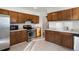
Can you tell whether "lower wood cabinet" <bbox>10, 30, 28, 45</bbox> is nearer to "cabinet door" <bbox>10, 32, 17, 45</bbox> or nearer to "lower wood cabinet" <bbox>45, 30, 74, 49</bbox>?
"cabinet door" <bbox>10, 32, 17, 45</bbox>

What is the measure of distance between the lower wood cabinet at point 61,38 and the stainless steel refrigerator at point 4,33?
1385mm

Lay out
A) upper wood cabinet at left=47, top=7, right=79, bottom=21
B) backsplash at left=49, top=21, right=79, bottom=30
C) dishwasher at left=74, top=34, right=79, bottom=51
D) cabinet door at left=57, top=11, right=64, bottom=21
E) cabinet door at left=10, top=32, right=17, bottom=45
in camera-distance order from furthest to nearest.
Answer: cabinet door at left=57, top=11, right=64, bottom=21 < backsplash at left=49, top=21, right=79, bottom=30 < upper wood cabinet at left=47, top=7, right=79, bottom=21 < cabinet door at left=10, top=32, right=17, bottom=45 < dishwasher at left=74, top=34, right=79, bottom=51

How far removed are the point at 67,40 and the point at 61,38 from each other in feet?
1.24

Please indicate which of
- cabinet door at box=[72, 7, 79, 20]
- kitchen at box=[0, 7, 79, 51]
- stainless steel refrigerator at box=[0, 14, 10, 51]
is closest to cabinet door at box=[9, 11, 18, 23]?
kitchen at box=[0, 7, 79, 51]

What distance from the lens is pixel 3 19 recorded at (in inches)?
143

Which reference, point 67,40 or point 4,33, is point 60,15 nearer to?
point 67,40

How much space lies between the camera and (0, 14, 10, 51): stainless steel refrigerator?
11.8ft

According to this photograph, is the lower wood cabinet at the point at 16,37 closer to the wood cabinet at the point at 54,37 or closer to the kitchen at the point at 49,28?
the kitchen at the point at 49,28

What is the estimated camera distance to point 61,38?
4.40m

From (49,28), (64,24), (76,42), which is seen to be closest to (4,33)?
(49,28)

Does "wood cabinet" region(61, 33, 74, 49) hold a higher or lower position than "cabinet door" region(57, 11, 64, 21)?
lower
